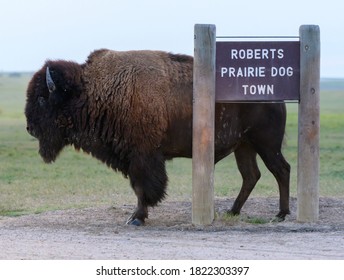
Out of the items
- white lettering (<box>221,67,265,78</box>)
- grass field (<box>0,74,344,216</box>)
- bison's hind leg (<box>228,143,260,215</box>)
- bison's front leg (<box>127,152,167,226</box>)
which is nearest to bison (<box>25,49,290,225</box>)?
bison's front leg (<box>127,152,167,226</box>)

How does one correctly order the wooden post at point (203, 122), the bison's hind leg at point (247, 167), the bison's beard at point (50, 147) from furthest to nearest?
the bison's hind leg at point (247, 167), the bison's beard at point (50, 147), the wooden post at point (203, 122)

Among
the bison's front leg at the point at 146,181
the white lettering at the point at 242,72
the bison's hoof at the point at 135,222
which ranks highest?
the white lettering at the point at 242,72

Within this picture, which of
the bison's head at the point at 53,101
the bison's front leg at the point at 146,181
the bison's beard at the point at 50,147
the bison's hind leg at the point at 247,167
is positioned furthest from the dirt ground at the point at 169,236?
the bison's head at the point at 53,101

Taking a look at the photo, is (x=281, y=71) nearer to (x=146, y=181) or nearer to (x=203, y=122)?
(x=203, y=122)

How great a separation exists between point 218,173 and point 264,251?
41.2ft

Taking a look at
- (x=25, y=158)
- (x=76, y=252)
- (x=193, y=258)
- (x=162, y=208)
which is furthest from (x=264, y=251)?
(x=25, y=158)

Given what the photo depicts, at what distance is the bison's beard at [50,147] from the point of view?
13.4m

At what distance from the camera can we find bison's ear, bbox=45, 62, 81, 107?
1315 cm

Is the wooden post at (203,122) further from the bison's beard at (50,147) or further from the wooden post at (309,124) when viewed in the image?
the bison's beard at (50,147)

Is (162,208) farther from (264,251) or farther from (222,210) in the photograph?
(264,251)

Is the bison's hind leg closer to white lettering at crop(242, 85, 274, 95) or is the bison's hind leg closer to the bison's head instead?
white lettering at crop(242, 85, 274, 95)

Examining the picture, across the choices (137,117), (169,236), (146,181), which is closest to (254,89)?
(137,117)

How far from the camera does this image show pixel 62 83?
43.2 ft

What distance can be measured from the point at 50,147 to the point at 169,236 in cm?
274
